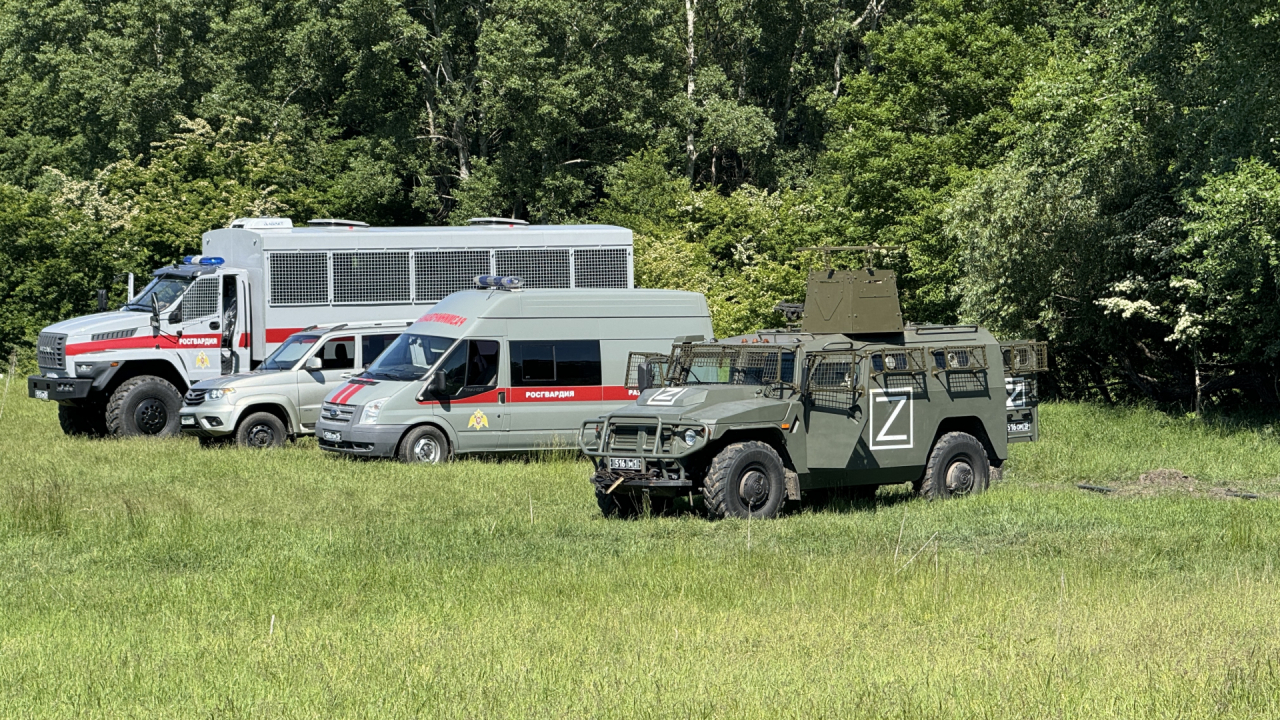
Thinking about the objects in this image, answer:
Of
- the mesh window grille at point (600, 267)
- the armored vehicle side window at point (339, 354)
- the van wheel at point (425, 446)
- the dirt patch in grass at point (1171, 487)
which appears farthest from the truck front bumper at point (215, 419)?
the dirt patch in grass at point (1171, 487)

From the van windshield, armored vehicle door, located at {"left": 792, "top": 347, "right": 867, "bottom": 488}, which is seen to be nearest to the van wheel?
the van windshield

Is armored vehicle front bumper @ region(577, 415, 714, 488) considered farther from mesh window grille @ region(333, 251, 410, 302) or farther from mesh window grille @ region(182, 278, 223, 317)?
mesh window grille @ region(182, 278, 223, 317)

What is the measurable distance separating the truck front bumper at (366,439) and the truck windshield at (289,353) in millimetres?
2631

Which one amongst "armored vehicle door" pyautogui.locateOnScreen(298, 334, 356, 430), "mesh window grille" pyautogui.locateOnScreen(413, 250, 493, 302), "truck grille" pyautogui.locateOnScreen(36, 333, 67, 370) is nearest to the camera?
"armored vehicle door" pyautogui.locateOnScreen(298, 334, 356, 430)

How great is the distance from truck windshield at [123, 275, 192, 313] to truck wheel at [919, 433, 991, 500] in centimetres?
1261

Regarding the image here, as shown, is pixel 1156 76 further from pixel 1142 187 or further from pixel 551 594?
pixel 551 594

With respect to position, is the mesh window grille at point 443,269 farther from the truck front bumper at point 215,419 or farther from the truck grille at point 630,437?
the truck grille at point 630,437

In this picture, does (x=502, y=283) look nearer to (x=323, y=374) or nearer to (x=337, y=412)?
(x=337, y=412)

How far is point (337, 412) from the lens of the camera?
17656 millimetres

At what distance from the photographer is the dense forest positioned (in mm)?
22469

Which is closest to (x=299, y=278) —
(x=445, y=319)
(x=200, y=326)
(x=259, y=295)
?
(x=259, y=295)

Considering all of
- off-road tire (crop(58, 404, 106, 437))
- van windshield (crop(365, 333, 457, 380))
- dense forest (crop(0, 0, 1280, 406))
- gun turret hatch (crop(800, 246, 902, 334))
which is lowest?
off-road tire (crop(58, 404, 106, 437))

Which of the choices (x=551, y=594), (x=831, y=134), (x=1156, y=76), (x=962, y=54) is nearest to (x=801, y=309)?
(x=551, y=594)

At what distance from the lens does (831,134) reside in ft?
161
